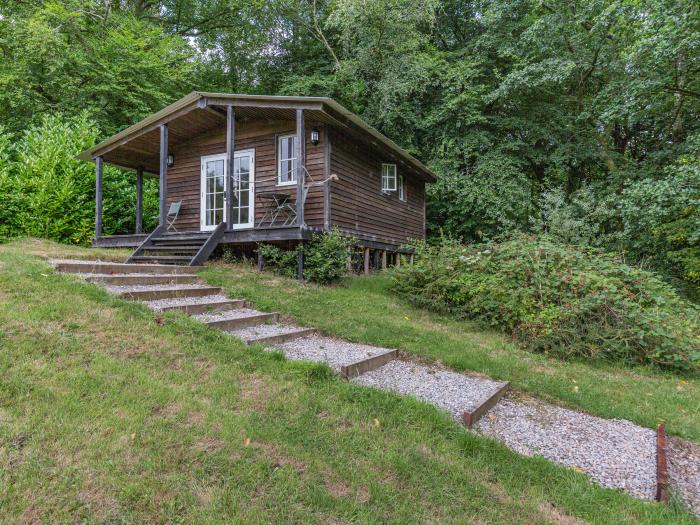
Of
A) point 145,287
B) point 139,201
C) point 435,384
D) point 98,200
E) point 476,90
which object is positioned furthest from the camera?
point 476,90

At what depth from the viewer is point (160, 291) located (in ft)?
16.4

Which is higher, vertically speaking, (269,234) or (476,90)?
(476,90)

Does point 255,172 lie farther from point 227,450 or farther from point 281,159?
point 227,450

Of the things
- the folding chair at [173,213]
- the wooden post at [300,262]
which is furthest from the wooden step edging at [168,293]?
the folding chair at [173,213]

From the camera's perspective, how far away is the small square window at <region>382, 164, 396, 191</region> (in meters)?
11.2

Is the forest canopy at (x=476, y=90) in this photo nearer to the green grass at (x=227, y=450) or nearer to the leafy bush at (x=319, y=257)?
the leafy bush at (x=319, y=257)

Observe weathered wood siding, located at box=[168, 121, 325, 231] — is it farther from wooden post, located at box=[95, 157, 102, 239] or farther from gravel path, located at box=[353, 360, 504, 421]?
gravel path, located at box=[353, 360, 504, 421]

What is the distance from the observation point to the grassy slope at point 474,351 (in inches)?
151

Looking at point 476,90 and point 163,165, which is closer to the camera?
point 163,165

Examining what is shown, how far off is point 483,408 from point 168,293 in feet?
12.6

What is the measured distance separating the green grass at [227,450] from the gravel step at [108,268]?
73.2 inches

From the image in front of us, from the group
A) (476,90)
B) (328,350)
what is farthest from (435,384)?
(476,90)

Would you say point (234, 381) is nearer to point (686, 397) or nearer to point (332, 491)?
point (332, 491)

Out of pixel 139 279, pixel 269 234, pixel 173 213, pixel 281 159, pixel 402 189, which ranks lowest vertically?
pixel 139 279
